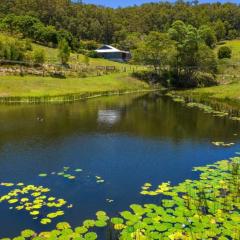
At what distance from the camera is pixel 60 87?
250ft

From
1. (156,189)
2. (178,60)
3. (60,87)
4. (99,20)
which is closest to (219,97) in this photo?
(178,60)

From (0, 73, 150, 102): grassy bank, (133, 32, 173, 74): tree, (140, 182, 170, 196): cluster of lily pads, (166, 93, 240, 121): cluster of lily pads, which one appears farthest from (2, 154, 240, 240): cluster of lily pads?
(133, 32, 173, 74): tree

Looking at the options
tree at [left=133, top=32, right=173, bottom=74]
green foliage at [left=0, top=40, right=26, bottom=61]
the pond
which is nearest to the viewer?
the pond

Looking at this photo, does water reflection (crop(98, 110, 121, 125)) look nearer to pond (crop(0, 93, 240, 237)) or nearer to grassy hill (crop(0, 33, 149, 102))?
pond (crop(0, 93, 240, 237))

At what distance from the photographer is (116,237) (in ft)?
61.8

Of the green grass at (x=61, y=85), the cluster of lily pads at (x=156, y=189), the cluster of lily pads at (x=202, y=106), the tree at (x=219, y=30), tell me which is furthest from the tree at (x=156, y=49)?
the tree at (x=219, y=30)

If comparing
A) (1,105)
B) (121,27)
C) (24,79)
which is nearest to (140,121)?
(1,105)

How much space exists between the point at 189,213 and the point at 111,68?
267ft

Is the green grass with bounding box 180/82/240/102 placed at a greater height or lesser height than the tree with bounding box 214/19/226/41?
lesser

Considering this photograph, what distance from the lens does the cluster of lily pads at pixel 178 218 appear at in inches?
742

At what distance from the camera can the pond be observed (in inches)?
942

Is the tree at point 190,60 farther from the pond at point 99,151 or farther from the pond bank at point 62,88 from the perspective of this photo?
the pond at point 99,151

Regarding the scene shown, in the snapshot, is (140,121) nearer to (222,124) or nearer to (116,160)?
(222,124)

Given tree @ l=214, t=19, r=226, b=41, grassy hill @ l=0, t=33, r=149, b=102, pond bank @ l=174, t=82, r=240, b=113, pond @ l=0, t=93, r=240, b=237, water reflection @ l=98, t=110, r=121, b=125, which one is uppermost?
tree @ l=214, t=19, r=226, b=41
